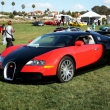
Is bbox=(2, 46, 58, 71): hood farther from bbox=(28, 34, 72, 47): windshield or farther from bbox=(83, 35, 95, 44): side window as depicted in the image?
bbox=(83, 35, 95, 44): side window

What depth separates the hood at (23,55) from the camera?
19.1 ft

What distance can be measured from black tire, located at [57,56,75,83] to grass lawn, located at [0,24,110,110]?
141 millimetres

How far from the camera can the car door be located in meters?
6.44

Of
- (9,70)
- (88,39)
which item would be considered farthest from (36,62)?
(88,39)

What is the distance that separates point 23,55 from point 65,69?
1.09 meters

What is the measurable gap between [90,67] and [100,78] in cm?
70

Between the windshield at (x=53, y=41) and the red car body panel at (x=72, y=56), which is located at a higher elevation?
the windshield at (x=53, y=41)

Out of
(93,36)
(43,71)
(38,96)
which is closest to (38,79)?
(43,71)

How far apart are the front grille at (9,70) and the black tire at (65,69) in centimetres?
109

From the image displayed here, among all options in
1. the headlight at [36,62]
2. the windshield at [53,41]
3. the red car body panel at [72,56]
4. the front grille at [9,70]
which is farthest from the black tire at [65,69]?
the front grille at [9,70]

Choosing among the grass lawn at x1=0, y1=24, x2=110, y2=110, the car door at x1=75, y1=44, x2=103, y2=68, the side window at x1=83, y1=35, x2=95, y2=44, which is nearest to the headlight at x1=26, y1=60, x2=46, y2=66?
the grass lawn at x1=0, y1=24, x2=110, y2=110

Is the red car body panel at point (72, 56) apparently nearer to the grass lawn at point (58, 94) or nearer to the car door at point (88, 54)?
the car door at point (88, 54)

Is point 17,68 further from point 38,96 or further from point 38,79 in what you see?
point 38,96

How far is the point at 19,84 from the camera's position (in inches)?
232
